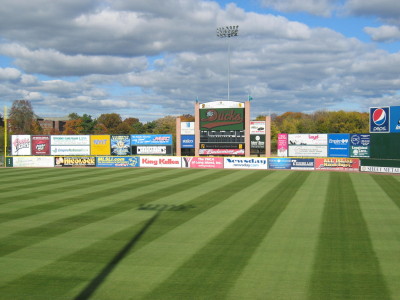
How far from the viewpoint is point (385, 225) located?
16766 millimetres

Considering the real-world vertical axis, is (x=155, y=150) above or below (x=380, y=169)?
above

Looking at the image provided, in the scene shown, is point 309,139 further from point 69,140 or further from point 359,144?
point 69,140

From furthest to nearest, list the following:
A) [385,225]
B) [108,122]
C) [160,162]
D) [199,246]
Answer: [108,122] < [160,162] < [385,225] < [199,246]

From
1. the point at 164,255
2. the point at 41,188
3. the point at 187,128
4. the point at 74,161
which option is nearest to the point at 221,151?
the point at 187,128

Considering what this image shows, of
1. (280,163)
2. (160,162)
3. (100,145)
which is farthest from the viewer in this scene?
(100,145)

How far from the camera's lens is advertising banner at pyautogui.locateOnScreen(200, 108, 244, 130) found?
50062 millimetres

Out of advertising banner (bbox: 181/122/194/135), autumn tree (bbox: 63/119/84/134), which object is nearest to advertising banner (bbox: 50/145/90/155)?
advertising banner (bbox: 181/122/194/135)

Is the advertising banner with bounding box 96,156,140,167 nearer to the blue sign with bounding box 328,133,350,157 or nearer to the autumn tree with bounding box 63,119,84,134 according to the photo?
the blue sign with bounding box 328,133,350,157

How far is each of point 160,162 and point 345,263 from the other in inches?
1576

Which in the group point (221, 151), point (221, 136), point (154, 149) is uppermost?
point (221, 136)

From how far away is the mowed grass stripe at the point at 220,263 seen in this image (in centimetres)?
964

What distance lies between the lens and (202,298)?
30.2ft

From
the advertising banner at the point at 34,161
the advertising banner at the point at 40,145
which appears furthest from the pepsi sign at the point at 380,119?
the advertising banner at the point at 40,145

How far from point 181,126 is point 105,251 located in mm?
40721
